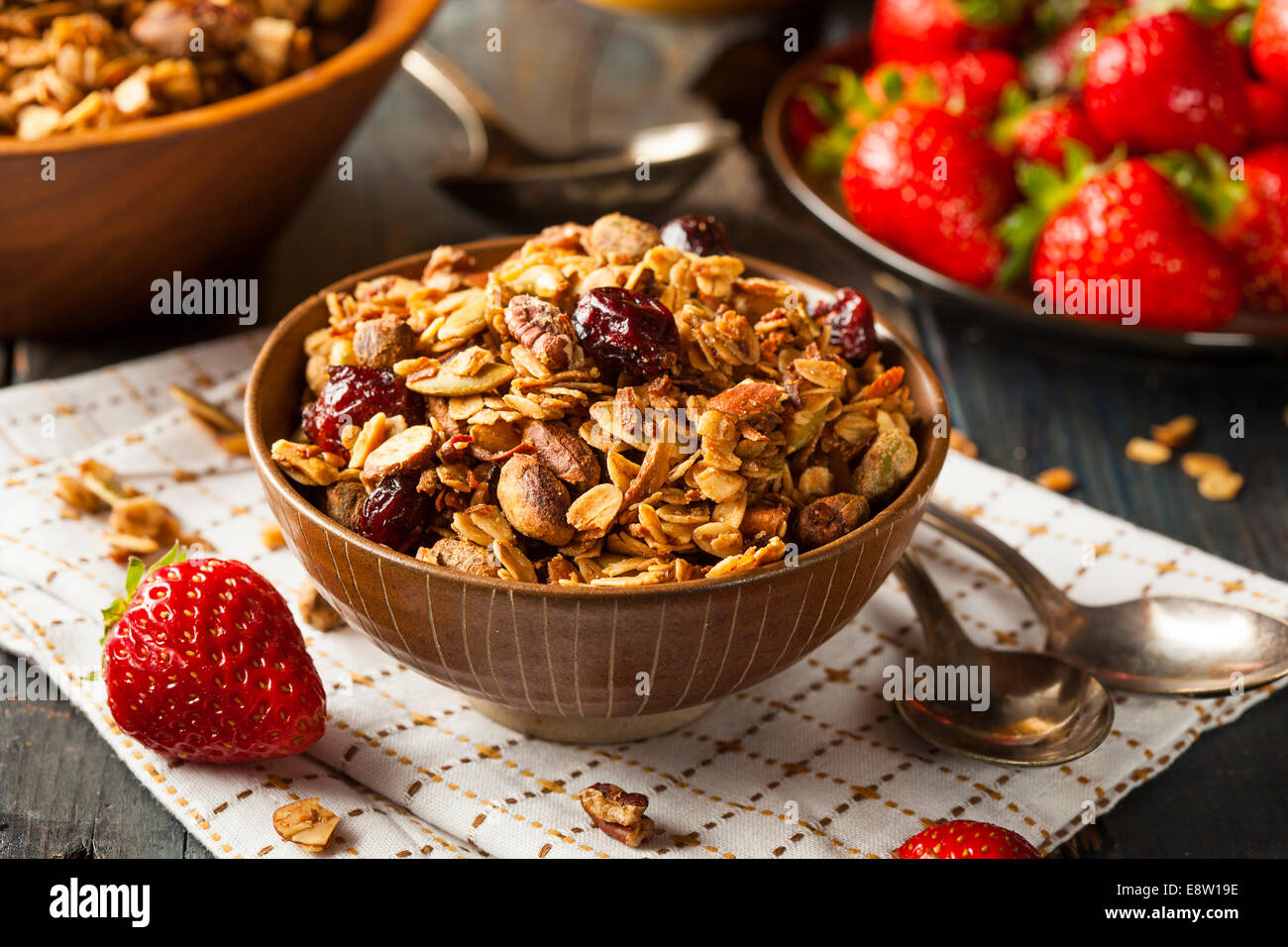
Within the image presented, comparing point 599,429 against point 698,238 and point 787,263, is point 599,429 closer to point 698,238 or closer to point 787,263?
point 698,238

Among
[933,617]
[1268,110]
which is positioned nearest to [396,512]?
[933,617]

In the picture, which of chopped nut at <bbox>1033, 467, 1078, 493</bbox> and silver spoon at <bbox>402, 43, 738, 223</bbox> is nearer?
chopped nut at <bbox>1033, 467, 1078, 493</bbox>

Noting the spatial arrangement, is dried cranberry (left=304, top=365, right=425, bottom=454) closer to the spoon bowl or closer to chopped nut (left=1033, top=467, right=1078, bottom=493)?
the spoon bowl

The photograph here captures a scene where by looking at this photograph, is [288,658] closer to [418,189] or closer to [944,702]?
[944,702]

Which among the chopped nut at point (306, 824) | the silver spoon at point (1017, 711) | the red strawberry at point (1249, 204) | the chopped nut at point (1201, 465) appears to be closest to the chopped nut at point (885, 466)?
the silver spoon at point (1017, 711)

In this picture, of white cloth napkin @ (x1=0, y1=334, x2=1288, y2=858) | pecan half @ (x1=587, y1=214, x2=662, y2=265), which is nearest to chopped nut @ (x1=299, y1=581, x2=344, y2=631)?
white cloth napkin @ (x1=0, y1=334, x2=1288, y2=858)

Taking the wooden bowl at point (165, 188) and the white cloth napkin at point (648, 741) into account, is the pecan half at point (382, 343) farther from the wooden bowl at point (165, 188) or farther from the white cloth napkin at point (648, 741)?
the wooden bowl at point (165, 188)
